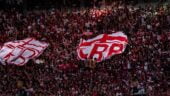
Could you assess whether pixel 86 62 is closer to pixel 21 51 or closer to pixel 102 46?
pixel 102 46

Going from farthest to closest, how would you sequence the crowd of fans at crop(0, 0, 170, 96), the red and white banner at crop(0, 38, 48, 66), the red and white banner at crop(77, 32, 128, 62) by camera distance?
the red and white banner at crop(0, 38, 48, 66), the red and white banner at crop(77, 32, 128, 62), the crowd of fans at crop(0, 0, 170, 96)

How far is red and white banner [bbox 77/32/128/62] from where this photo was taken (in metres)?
25.2

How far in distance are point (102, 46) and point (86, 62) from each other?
1224mm

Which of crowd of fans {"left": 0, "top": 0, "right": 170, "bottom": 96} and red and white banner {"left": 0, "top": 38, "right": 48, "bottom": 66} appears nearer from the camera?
crowd of fans {"left": 0, "top": 0, "right": 170, "bottom": 96}

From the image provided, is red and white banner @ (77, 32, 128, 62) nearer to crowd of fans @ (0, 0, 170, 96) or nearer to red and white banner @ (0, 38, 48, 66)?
crowd of fans @ (0, 0, 170, 96)

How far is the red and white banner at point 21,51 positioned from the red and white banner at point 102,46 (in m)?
1.92

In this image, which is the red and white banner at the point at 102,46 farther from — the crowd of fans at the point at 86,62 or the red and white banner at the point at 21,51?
the red and white banner at the point at 21,51

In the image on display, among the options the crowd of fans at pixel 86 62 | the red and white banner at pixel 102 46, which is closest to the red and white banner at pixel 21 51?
the crowd of fans at pixel 86 62

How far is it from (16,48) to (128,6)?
7.34 meters

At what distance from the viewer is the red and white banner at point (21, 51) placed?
84.1ft

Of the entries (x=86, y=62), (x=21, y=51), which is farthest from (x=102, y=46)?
(x=21, y=51)

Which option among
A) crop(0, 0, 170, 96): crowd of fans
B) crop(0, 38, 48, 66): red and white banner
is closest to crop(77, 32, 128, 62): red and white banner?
crop(0, 0, 170, 96): crowd of fans

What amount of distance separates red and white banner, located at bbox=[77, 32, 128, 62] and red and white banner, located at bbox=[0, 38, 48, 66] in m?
1.92

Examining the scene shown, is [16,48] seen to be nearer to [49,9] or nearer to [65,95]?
[65,95]
